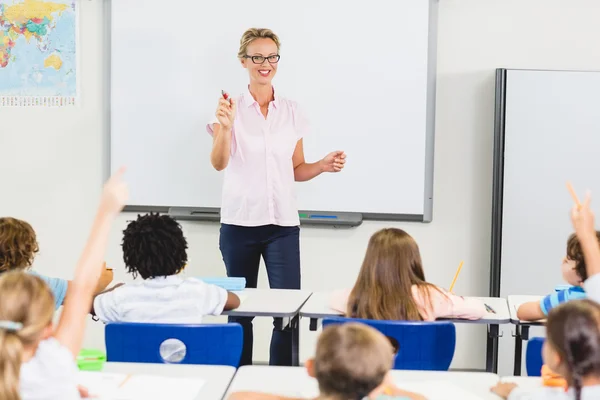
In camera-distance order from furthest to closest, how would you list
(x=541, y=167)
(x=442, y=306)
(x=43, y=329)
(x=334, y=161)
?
(x=541, y=167) < (x=334, y=161) < (x=442, y=306) < (x=43, y=329)

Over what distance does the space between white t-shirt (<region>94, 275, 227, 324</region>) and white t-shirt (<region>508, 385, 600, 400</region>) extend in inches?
44.2

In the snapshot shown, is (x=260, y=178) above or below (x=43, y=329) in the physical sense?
above

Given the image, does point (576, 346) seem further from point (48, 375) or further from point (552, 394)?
point (48, 375)

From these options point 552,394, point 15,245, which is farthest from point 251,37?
point 552,394

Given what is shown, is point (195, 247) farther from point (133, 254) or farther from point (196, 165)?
point (133, 254)

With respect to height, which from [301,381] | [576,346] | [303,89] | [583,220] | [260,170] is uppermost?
[303,89]

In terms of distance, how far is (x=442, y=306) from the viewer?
2752 millimetres

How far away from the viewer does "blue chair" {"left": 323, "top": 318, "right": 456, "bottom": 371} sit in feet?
7.96

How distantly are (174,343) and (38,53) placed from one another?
2.93m

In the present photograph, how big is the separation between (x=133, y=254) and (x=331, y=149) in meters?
1.99

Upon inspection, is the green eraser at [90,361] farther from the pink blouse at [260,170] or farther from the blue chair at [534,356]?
the pink blouse at [260,170]

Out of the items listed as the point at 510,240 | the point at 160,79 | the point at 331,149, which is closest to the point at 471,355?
the point at 510,240

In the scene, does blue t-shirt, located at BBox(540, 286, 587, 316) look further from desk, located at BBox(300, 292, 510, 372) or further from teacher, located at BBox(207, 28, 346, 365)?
teacher, located at BBox(207, 28, 346, 365)

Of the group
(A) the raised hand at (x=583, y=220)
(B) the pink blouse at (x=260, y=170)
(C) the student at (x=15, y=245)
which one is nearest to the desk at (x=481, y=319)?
(B) the pink blouse at (x=260, y=170)
